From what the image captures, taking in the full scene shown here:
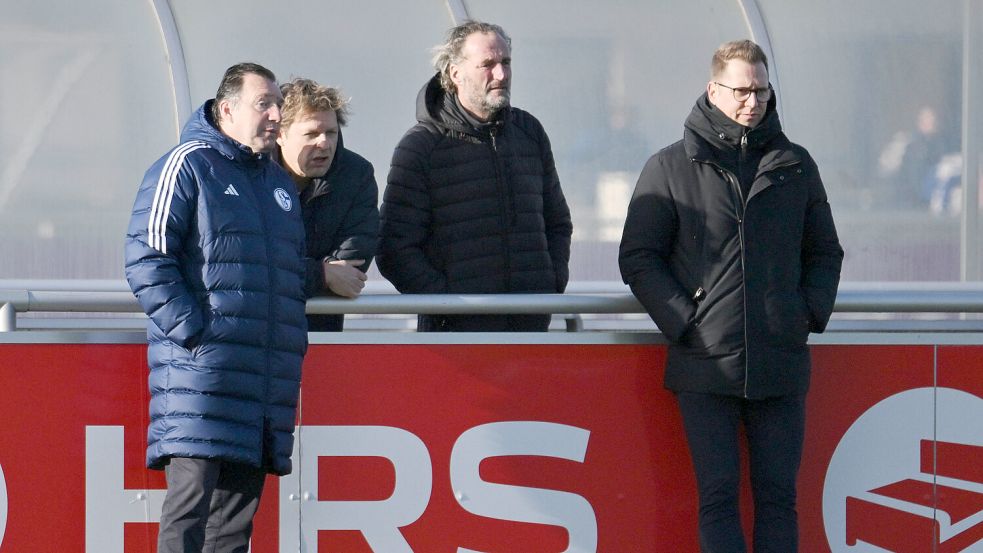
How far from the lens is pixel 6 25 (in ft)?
19.3

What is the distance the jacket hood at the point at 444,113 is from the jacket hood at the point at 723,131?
715 mm

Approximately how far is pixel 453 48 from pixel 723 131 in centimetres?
99

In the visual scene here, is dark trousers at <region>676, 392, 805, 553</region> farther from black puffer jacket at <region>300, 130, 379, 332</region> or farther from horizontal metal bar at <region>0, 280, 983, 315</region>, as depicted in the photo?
black puffer jacket at <region>300, 130, 379, 332</region>

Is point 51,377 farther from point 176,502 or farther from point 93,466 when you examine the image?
point 176,502

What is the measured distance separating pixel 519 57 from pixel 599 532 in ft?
7.99

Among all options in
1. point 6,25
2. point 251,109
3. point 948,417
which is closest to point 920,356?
point 948,417

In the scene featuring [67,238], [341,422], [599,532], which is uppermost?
[67,238]

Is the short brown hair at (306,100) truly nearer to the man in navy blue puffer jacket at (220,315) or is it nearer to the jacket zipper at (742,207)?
the man in navy blue puffer jacket at (220,315)

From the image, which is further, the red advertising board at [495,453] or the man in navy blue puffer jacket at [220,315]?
the red advertising board at [495,453]

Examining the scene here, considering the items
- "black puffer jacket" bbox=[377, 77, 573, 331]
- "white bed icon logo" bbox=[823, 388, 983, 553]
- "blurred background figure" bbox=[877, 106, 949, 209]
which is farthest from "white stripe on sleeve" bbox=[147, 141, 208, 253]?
"blurred background figure" bbox=[877, 106, 949, 209]

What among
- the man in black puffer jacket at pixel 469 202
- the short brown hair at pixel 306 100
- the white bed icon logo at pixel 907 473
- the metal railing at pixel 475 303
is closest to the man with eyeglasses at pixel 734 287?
the metal railing at pixel 475 303

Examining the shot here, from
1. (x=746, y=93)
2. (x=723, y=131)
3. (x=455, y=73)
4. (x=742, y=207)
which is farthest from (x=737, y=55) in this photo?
(x=455, y=73)

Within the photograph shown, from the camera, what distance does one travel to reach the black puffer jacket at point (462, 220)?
445cm

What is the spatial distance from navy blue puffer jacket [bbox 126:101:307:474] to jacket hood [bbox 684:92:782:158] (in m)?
1.26
